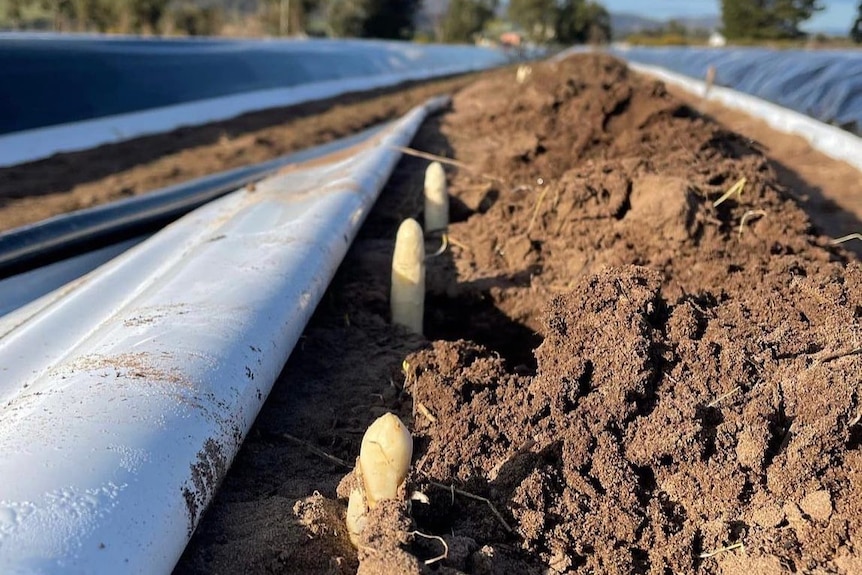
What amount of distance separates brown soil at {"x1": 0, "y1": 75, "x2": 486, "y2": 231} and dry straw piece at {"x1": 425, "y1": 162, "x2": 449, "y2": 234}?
3.40m

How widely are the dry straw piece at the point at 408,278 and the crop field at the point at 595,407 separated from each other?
0.42 feet

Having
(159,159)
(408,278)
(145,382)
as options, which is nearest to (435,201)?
(408,278)

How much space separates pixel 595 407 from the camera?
6.51 feet

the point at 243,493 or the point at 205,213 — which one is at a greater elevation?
the point at 205,213

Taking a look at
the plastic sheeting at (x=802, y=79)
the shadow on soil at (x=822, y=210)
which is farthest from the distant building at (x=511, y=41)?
the shadow on soil at (x=822, y=210)

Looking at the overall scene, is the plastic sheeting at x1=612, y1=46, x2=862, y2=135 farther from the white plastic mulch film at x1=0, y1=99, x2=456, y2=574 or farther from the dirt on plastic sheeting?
the white plastic mulch film at x1=0, y1=99, x2=456, y2=574

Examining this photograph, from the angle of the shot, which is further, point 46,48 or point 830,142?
point 46,48

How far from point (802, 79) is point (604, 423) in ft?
37.9

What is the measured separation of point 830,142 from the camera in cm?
812

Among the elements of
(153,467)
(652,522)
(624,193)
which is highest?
(624,193)

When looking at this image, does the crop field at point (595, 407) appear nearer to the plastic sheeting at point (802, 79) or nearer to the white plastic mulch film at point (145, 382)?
the white plastic mulch film at point (145, 382)

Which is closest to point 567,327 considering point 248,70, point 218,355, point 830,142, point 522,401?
point 522,401

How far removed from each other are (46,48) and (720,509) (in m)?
11.4

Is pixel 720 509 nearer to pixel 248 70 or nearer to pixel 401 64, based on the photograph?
pixel 248 70
